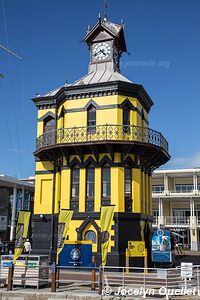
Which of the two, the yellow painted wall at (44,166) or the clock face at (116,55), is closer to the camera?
the yellow painted wall at (44,166)

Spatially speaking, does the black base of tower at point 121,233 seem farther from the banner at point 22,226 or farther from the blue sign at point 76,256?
the banner at point 22,226

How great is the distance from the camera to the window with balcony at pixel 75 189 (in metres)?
21.7

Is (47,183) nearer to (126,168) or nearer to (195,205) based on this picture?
(126,168)

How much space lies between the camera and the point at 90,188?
71.2ft

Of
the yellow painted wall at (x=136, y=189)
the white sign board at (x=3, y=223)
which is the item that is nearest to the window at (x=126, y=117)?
the yellow painted wall at (x=136, y=189)

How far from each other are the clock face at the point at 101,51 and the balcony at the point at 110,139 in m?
6.43

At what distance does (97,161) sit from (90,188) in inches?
63.7

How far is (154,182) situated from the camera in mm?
48594

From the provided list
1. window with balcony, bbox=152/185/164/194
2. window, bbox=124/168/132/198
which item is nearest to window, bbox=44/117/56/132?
window, bbox=124/168/132/198

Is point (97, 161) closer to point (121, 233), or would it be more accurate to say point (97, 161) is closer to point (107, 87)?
point (121, 233)

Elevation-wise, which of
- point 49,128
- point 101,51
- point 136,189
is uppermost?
point 101,51

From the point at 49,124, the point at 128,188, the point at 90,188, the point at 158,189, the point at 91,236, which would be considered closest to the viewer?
the point at 91,236

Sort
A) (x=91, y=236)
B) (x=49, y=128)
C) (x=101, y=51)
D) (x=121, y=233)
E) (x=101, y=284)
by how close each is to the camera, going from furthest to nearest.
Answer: (x=101, y=51)
(x=49, y=128)
(x=91, y=236)
(x=121, y=233)
(x=101, y=284)

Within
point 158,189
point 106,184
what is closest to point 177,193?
point 158,189
